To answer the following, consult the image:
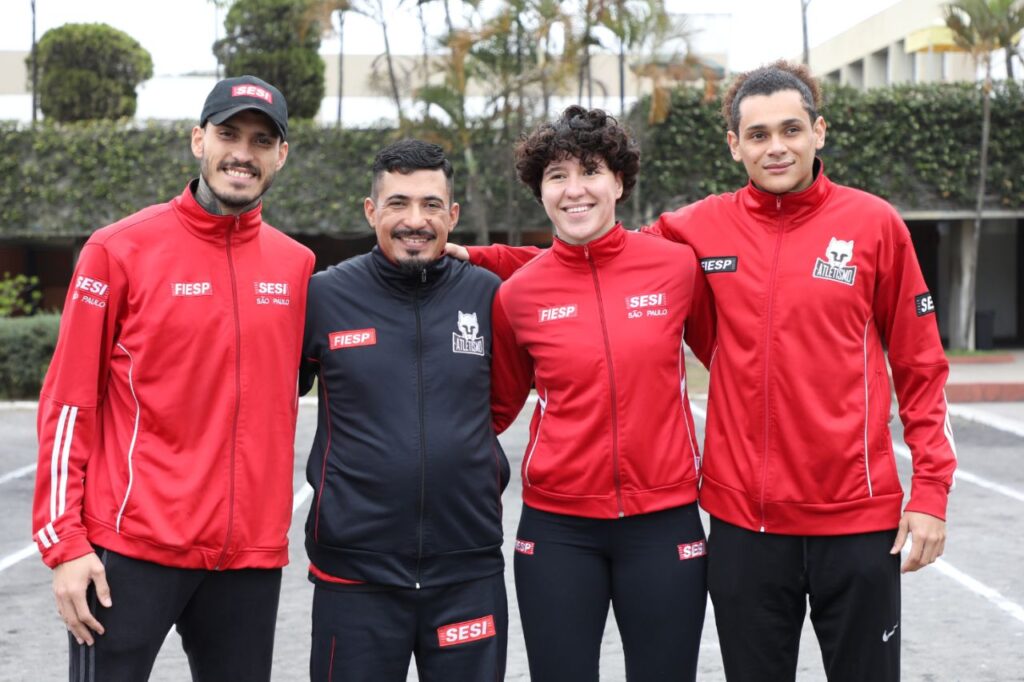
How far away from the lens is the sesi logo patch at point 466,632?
339cm

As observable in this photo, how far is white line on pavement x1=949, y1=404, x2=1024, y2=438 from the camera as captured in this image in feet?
42.8

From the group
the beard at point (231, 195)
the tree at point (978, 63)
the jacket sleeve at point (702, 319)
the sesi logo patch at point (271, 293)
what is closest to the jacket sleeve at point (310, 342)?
the sesi logo patch at point (271, 293)

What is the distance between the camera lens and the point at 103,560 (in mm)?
3188

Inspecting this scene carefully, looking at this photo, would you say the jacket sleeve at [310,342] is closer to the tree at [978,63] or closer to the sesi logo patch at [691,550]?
the sesi logo patch at [691,550]

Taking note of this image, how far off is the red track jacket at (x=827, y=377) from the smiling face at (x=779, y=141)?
0.06m

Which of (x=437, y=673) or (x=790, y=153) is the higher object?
(x=790, y=153)

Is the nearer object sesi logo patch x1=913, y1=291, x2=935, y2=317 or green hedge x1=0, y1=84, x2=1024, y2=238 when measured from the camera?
sesi logo patch x1=913, y1=291, x2=935, y2=317

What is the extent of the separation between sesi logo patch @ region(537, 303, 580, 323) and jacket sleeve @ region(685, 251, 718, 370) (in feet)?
1.27

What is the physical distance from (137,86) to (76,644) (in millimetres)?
25050

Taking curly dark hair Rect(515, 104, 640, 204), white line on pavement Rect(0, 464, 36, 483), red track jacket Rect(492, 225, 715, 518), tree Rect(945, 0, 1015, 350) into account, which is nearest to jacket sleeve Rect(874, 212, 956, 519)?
red track jacket Rect(492, 225, 715, 518)

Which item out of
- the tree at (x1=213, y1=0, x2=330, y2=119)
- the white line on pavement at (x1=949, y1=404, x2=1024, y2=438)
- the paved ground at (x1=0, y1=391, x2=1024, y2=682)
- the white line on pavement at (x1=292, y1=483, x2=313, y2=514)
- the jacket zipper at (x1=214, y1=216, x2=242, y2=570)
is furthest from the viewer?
the tree at (x1=213, y1=0, x2=330, y2=119)

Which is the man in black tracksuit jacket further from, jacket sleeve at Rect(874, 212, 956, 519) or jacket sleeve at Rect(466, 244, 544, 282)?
jacket sleeve at Rect(874, 212, 956, 519)

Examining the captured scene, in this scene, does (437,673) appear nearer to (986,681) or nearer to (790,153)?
(790,153)

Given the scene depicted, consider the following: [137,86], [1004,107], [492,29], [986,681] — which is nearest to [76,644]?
[986,681]
